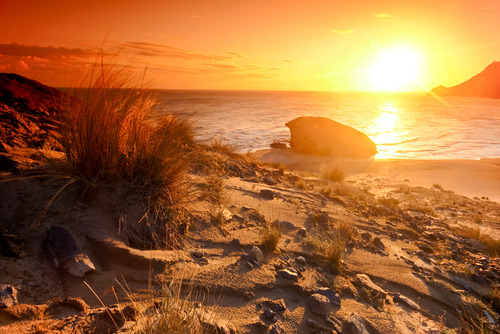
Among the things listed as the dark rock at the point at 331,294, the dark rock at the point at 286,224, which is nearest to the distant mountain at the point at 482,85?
the dark rock at the point at 286,224

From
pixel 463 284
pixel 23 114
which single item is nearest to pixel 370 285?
pixel 463 284

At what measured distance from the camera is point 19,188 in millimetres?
2795

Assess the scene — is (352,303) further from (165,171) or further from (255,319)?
(165,171)

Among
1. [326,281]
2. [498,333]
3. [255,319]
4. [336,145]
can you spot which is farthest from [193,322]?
[336,145]

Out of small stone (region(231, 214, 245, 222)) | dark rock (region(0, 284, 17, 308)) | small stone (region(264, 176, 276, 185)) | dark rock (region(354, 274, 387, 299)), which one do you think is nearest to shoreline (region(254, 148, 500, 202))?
small stone (region(264, 176, 276, 185))

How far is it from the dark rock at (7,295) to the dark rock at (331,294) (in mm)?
2562

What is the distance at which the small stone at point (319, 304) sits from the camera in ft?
8.46

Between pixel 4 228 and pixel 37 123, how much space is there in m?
2.40

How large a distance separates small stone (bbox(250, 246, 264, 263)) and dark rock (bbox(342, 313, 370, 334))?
1070mm

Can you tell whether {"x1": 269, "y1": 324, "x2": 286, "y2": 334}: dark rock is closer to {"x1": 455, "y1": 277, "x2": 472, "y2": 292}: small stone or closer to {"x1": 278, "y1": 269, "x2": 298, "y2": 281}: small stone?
{"x1": 278, "y1": 269, "x2": 298, "y2": 281}: small stone

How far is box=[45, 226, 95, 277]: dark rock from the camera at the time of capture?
222 cm

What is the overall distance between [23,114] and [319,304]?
4.88 metres

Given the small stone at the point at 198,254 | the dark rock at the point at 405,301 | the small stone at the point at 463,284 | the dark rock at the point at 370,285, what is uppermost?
the small stone at the point at 198,254

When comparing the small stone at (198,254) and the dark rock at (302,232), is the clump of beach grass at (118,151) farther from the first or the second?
the dark rock at (302,232)
